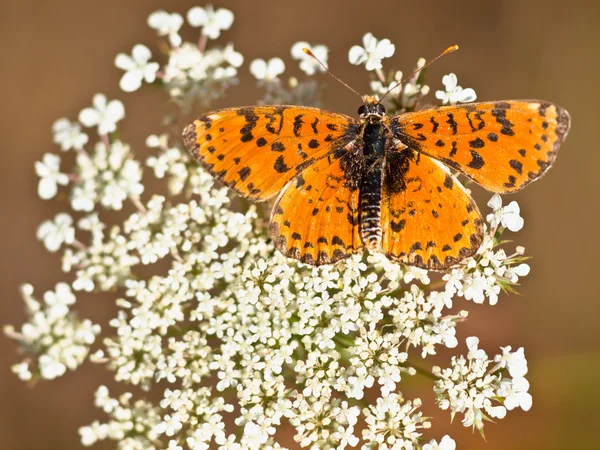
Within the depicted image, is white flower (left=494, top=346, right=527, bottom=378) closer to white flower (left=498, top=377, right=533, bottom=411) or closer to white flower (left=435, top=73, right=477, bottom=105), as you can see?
white flower (left=498, top=377, right=533, bottom=411)

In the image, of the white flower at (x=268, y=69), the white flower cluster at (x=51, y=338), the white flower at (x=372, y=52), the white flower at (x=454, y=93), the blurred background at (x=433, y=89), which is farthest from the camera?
the blurred background at (x=433, y=89)

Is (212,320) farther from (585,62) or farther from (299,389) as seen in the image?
(585,62)

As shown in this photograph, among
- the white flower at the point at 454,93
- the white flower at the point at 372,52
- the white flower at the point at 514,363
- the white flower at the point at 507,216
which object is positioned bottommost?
the white flower at the point at 514,363

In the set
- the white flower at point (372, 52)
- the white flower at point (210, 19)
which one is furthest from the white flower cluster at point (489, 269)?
the white flower at point (210, 19)

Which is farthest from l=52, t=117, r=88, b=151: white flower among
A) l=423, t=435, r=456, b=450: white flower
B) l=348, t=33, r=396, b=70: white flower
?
l=423, t=435, r=456, b=450: white flower

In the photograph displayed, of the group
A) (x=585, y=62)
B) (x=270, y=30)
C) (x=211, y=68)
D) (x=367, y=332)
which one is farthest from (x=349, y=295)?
(x=585, y=62)

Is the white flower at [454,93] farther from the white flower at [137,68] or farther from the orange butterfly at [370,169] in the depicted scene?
the white flower at [137,68]

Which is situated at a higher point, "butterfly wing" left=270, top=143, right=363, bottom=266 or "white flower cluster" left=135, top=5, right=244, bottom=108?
"white flower cluster" left=135, top=5, right=244, bottom=108

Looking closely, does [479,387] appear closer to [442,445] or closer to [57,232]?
[442,445]

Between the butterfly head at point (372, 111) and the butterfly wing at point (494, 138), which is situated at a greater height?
the butterfly head at point (372, 111)
